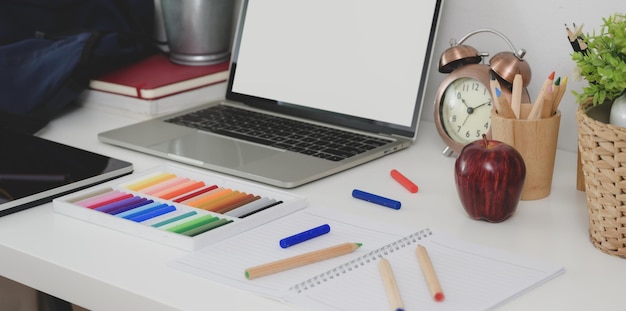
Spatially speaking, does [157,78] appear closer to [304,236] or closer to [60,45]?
[60,45]

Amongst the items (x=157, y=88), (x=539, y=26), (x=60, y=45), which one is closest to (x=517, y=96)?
(x=539, y=26)

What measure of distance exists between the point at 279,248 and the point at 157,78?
0.63m

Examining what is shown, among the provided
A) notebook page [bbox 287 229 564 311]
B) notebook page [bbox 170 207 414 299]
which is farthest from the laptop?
notebook page [bbox 287 229 564 311]

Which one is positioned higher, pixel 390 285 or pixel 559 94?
pixel 559 94

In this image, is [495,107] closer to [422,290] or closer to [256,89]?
[422,290]

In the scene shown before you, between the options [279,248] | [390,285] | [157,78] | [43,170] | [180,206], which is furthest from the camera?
[157,78]

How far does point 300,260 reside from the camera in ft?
2.86

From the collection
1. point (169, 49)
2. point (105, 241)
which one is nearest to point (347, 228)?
point (105, 241)

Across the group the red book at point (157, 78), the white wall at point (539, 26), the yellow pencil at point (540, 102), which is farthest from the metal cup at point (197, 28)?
the yellow pencil at point (540, 102)

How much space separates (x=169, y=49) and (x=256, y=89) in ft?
0.82

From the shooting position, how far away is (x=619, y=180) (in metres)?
0.88

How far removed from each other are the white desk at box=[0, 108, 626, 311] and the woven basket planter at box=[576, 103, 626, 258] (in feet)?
0.07

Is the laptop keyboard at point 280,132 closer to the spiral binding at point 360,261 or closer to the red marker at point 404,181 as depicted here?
the red marker at point 404,181

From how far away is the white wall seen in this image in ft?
4.04
